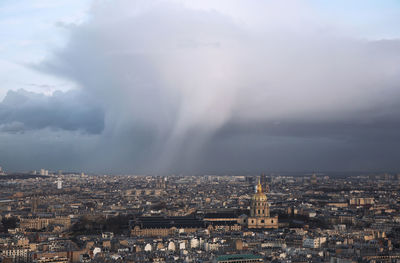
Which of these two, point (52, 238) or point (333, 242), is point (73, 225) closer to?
point (52, 238)

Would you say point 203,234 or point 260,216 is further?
point 260,216

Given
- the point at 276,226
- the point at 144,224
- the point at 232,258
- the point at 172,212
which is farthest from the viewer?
the point at 172,212

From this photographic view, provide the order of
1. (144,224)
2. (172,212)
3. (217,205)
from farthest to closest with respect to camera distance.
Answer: (217,205)
(172,212)
(144,224)

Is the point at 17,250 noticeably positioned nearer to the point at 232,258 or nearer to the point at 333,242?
the point at 232,258

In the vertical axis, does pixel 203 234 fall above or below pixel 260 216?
Result: below

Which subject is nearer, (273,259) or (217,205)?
(273,259)

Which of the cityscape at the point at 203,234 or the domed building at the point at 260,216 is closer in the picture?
the cityscape at the point at 203,234

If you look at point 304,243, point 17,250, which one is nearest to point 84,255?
point 17,250

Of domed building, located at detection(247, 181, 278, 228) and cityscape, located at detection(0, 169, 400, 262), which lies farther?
domed building, located at detection(247, 181, 278, 228)
